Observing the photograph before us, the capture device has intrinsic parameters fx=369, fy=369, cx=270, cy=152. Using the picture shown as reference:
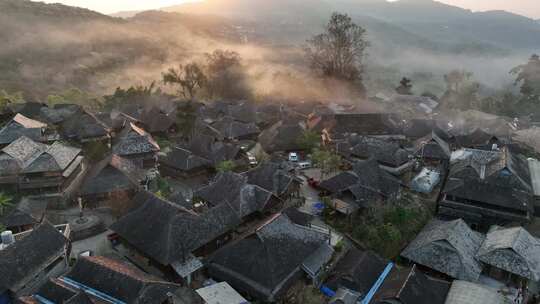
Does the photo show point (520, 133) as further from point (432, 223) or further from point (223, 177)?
point (223, 177)

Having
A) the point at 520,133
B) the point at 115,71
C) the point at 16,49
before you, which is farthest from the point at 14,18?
the point at 520,133

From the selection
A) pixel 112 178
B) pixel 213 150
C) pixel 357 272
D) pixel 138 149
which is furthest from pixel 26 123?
pixel 357 272

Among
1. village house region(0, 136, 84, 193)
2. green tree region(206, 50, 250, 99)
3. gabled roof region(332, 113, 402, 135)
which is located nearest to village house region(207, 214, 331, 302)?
village house region(0, 136, 84, 193)

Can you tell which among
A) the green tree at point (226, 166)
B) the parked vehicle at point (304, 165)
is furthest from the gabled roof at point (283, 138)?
the green tree at point (226, 166)

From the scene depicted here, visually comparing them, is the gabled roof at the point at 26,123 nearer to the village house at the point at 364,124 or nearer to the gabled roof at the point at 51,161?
the gabled roof at the point at 51,161

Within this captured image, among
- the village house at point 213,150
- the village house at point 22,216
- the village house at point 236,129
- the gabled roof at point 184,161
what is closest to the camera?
the village house at point 22,216

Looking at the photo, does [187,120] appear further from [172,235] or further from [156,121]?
[172,235]
